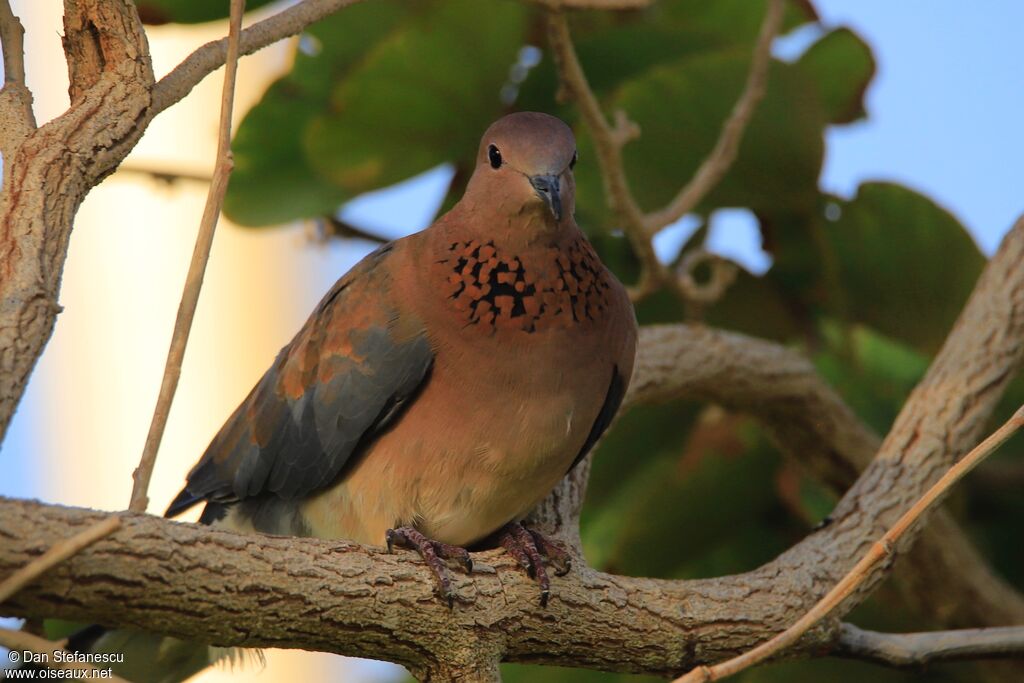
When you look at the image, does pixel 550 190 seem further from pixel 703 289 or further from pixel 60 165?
pixel 703 289

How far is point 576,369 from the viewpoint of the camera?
279 centimetres

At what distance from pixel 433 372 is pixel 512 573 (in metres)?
0.48

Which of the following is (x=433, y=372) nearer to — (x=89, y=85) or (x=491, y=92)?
(x=89, y=85)

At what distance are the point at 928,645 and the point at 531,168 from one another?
1.33m

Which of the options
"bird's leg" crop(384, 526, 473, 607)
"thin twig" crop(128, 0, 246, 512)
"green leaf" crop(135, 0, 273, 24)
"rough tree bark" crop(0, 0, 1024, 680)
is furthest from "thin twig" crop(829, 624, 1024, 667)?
"green leaf" crop(135, 0, 273, 24)

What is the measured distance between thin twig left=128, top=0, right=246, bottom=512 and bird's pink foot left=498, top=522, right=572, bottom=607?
83 cm

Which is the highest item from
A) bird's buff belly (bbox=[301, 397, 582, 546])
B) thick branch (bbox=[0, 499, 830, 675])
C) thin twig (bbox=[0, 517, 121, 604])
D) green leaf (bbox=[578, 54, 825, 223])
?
green leaf (bbox=[578, 54, 825, 223])

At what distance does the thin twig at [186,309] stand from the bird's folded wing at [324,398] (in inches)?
29.6

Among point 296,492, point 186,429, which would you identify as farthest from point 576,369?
point 186,429

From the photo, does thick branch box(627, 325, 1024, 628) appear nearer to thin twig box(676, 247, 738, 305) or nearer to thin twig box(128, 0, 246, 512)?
thin twig box(676, 247, 738, 305)

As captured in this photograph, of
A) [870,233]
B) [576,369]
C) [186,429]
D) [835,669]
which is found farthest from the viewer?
[186,429]

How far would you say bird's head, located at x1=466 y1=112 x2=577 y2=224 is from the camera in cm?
277

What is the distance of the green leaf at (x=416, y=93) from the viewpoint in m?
4.01

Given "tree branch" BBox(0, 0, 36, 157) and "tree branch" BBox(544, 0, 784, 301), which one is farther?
"tree branch" BBox(544, 0, 784, 301)
